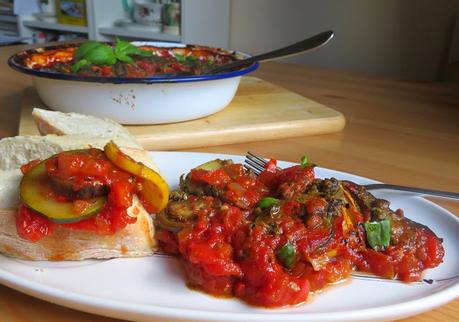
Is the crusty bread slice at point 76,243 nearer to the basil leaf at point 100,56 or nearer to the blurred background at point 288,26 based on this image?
the basil leaf at point 100,56

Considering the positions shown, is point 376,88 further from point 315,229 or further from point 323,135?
point 315,229

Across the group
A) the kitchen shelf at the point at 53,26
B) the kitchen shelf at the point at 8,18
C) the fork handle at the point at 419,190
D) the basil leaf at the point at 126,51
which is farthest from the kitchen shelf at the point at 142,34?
the fork handle at the point at 419,190

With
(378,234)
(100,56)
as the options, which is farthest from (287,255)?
(100,56)

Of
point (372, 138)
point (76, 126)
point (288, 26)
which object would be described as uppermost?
point (288, 26)

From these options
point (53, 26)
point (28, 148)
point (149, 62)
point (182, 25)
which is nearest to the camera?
point (28, 148)

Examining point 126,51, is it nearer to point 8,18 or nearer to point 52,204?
point 52,204

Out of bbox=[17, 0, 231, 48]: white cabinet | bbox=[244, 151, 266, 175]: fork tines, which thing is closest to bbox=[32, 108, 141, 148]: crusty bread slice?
bbox=[244, 151, 266, 175]: fork tines

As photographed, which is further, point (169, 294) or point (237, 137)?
point (237, 137)
